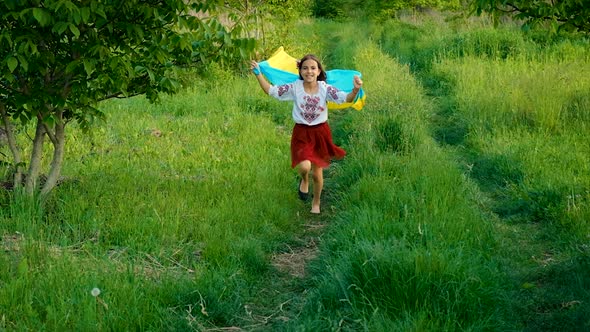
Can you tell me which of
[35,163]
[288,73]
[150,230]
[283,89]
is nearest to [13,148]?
[35,163]

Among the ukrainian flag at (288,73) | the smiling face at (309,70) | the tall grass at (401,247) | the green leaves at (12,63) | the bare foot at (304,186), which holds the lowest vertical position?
the bare foot at (304,186)

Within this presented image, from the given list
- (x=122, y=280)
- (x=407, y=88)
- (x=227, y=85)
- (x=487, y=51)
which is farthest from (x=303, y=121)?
(x=487, y=51)

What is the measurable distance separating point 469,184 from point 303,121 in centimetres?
174

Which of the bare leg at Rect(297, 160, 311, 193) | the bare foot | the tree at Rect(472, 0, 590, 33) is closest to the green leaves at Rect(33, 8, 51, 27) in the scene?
the bare leg at Rect(297, 160, 311, 193)

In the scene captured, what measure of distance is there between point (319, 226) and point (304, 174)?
34.1 inches

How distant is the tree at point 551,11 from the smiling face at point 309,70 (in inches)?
63.5

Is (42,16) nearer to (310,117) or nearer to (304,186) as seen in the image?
(310,117)

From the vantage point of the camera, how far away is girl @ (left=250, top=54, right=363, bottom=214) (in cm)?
725

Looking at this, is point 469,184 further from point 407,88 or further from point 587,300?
point 407,88

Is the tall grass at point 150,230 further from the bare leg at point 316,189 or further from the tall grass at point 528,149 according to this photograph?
the tall grass at point 528,149

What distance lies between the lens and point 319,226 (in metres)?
6.59

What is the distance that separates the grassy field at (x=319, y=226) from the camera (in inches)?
164

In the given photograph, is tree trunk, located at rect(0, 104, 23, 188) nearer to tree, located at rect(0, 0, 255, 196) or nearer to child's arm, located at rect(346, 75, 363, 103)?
tree, located at rect(0, 0, 255, 196)

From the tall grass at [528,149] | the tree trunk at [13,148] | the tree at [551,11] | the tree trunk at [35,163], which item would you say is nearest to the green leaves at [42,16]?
the tree trunk at [13,148]
